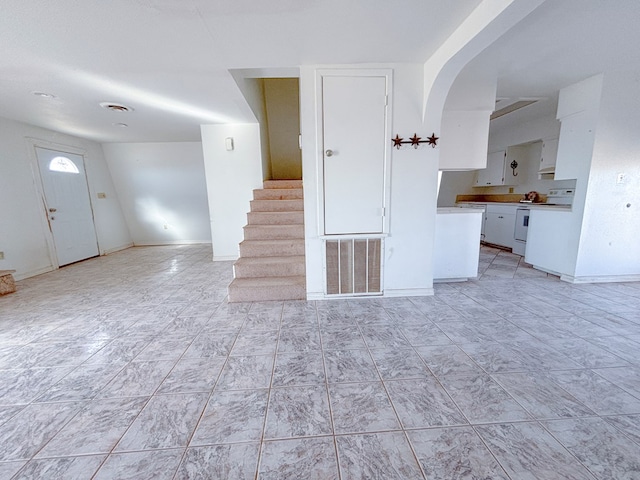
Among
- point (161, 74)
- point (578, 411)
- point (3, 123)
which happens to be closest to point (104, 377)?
point (161, 74)

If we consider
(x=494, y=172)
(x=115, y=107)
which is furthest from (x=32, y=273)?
(x=494, y=172)

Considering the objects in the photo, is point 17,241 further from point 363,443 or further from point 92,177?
point 363,443

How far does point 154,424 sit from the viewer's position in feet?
4.09

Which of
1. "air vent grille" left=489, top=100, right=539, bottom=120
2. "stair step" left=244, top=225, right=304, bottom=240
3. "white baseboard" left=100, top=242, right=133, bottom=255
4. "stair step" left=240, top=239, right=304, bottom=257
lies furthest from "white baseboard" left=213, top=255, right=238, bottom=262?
"air vent grille" left=489, top=100, right=539, bottom=120

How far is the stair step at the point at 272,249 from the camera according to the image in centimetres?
316

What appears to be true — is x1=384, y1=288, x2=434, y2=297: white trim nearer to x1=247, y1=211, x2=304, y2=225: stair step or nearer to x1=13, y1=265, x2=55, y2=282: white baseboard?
x1=247, y1=211, x2=304, y2=225: stair step

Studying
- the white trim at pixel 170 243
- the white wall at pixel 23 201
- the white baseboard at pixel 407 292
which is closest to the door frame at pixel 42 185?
the white wall at pixel 23 201

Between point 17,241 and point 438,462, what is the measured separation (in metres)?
5.44

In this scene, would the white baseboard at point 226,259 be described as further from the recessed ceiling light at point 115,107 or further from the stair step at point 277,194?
the recessed ceiling light at point 115,107

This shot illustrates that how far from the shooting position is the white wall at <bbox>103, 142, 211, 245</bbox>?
5207mm

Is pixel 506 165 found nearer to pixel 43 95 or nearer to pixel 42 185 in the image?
pixel 43 95

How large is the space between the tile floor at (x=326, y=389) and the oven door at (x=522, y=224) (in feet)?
5.77

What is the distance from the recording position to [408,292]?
2.78m

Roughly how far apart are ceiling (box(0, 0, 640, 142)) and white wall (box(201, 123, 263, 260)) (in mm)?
1093
